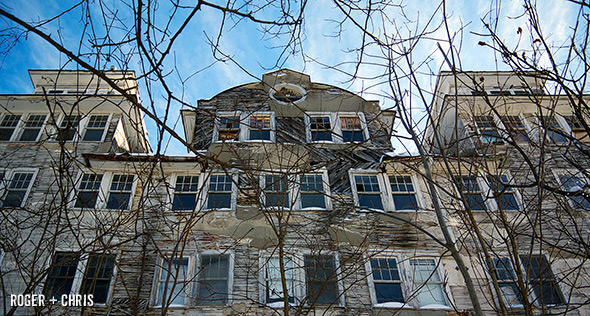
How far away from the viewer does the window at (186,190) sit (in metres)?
13.9

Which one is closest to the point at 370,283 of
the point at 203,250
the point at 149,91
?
the point at 203,250

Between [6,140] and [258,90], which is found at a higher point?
[258,90]

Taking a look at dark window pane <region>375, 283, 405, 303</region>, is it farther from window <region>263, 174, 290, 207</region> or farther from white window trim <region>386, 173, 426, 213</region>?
window <region>263, 174, 290, 207</region>

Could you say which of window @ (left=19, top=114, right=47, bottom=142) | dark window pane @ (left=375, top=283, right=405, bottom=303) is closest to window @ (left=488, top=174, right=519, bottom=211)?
dark window pane @ (left=375, top=283, right=405, bottom=303)

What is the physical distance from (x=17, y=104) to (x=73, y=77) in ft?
9.29

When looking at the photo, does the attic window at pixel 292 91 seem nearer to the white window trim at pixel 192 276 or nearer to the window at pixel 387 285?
the white window trim at pixel 192 276

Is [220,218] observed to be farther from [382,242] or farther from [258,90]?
[258,90]

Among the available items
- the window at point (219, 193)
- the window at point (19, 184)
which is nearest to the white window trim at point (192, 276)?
the window at point (219, 193)

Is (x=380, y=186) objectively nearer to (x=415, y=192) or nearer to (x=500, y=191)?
(x=415, y=192)

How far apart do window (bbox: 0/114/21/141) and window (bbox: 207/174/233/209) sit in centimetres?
816

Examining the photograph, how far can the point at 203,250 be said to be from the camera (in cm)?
1228

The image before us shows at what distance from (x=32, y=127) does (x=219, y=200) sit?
828cm

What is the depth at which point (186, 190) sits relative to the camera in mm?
14148

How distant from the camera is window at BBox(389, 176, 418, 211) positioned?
45.6 ft
